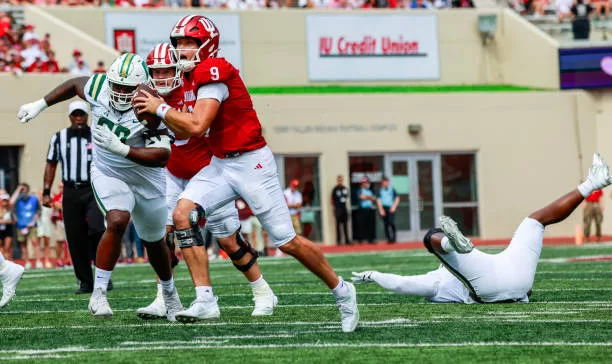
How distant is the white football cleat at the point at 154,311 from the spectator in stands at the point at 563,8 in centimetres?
2510

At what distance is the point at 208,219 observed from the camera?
331 inches

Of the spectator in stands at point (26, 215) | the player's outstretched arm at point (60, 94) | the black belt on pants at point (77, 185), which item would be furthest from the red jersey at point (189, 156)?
the spectator in stands at point (26, 215)

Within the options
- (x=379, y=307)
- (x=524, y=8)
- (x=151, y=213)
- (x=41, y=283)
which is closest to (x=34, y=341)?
(x=151, y=213)

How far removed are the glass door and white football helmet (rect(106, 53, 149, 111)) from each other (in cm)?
2025

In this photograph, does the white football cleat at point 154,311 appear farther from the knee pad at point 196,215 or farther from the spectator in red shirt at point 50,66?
the spectator in red shirt at point 50,66

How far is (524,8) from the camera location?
32.2 meters

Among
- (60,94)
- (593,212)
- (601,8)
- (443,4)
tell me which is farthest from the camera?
(601,8)

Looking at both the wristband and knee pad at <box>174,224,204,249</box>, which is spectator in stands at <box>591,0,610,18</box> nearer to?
knee pad at <box>174,224,204,249</box>

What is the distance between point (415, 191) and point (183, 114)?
21526 mm

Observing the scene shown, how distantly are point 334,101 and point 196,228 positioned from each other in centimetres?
1995

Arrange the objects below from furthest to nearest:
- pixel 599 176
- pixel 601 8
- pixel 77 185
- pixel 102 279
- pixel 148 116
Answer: pixel 601 8 → pixel 77 185 → pixel 599 176 → pixel 102 279 → pixel 148 116

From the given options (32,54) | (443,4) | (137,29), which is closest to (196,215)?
(32,54)

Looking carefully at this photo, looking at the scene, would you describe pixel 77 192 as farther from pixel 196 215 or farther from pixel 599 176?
pixel 599 176

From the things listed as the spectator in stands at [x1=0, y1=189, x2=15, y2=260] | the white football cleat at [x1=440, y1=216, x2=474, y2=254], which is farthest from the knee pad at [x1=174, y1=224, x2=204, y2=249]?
the spectator in stands at [x1=0, y1=189, x2=15, y2=260]
